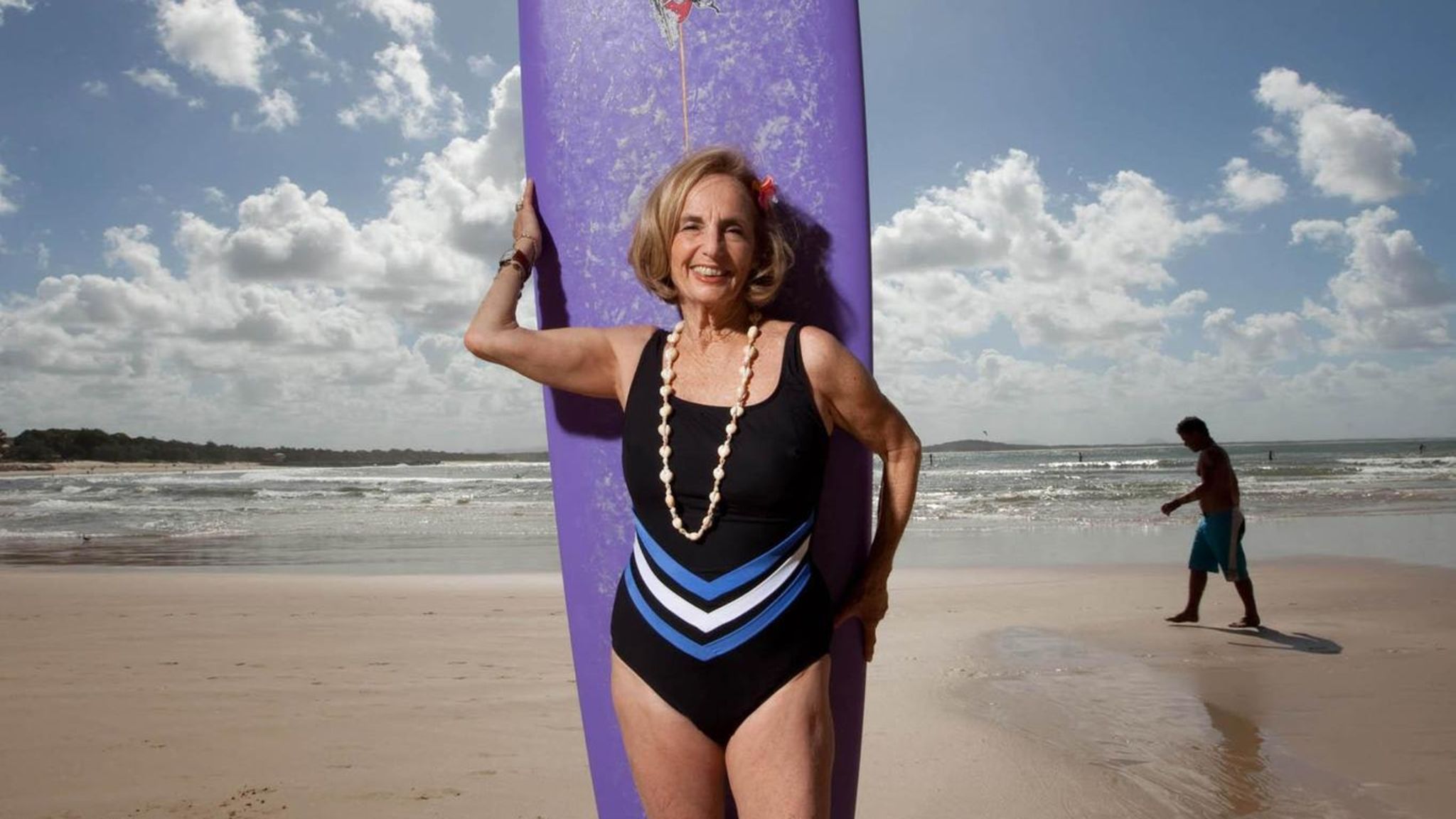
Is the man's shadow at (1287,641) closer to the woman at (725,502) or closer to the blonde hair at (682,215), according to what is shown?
the woman at (725,502)

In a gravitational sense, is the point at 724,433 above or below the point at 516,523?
above

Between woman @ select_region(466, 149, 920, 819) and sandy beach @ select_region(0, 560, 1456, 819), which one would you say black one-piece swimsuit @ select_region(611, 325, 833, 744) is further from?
sandy beach @ select_region(0, 560, 1456, 819)

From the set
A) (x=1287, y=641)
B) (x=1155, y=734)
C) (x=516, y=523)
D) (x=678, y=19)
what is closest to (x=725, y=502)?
(x=678, y=19)

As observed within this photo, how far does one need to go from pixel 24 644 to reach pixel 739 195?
18.1ft

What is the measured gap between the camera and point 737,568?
1.33m

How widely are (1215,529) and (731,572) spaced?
5090 millimetres

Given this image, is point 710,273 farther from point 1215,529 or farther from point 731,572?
point 1215,529

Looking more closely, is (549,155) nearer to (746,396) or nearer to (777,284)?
(777,284)

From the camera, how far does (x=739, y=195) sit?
4.78 feet

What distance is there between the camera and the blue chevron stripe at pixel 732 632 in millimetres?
1308

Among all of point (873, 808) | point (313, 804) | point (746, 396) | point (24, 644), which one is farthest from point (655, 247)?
point (24, 644)

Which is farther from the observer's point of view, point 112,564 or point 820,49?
point 112,564

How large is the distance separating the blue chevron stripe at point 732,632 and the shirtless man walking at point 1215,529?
4.77 metres

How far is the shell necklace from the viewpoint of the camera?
4.37 ft
